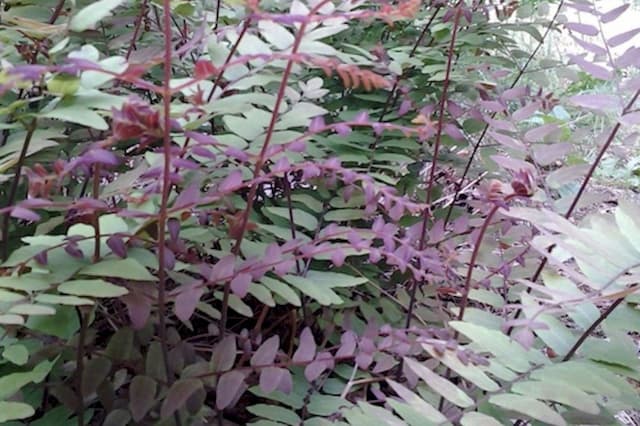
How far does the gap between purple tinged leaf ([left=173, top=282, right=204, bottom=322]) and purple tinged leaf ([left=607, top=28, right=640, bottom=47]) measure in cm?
59

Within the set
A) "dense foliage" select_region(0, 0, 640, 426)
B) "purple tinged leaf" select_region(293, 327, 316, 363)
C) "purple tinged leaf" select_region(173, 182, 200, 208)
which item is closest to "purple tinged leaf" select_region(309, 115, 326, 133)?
"dense foliage" select_region(0, 0, 640, 426)

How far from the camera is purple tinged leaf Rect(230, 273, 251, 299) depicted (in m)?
0.56

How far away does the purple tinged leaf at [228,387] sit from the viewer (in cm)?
59

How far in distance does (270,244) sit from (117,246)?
165 millimetres

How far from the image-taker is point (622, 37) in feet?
2.73

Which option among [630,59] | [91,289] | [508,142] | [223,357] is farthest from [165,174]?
[630,59]

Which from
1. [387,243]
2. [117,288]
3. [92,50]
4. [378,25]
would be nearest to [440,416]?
[387,243]

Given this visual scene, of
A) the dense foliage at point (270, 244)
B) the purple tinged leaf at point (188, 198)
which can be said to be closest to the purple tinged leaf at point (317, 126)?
the dense foliage at point (270, 244)

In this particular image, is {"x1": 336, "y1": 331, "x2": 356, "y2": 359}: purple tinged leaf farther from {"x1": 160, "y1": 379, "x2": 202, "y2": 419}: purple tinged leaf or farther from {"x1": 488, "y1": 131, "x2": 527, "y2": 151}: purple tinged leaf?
{"x1": 488, "y1": 131, "x2": 527, "y2": 151}: purple tinged leaf

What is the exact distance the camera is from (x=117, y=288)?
51 cm

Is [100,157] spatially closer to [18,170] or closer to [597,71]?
[18,170]

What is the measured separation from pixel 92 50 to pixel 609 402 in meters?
0.55

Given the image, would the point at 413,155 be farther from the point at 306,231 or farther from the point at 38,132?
the point at 38,132

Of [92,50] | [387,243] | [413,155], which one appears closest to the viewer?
[92,50]
